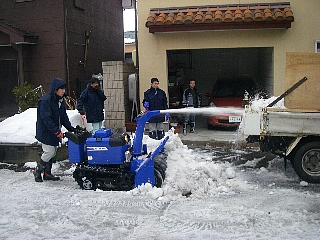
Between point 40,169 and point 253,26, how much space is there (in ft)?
21.4

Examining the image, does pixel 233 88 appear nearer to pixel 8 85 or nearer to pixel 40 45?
pixel 40 45

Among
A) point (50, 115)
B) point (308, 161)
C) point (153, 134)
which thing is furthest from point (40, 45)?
point (308, 161)

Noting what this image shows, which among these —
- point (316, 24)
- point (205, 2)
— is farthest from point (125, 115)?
point (316, 24)

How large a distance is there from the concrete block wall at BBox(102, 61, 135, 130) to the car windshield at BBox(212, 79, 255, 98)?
2.93m

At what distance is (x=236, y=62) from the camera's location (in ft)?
52.5

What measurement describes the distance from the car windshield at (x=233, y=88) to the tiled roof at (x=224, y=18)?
7.94 ft

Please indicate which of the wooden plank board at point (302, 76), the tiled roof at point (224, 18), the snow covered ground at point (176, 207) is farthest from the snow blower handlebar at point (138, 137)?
the tiled roof at point (224, 18)

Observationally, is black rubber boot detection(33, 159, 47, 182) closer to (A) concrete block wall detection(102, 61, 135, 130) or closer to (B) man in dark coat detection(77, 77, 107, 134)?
(B) man in dark coat detection(77, 77, 107, 134)

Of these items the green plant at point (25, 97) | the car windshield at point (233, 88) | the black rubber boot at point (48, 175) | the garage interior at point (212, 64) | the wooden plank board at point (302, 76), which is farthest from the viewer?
the garage interior at point (212, 64)

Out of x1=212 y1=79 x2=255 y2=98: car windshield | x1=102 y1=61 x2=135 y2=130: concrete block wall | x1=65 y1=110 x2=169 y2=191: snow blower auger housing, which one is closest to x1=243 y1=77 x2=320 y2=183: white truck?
x1=65 y1=110 x2=169 y2=191: snow blower auger housing

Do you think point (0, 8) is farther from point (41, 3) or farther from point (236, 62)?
point (236, 62)

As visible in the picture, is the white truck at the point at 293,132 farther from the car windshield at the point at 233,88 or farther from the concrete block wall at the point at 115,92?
the car windshield at the point at 233,88

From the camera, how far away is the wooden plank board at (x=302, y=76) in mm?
6508

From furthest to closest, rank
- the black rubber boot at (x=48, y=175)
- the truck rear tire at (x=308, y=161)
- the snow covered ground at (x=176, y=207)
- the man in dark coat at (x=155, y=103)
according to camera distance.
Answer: the man in dark coat at (x=155, y=103)
the black rubber boot at (x=48, y=175)
the truck rear tire at (x=308, y=161)
the snow covered ground at (x=176, y=207)
